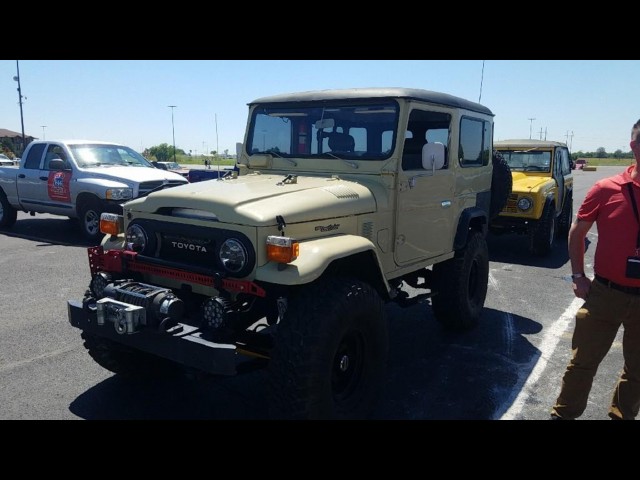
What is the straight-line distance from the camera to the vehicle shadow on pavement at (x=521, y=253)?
8898mm

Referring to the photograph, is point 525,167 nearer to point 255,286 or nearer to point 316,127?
point 316,127

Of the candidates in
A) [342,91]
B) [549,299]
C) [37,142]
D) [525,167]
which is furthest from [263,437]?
[37,142]

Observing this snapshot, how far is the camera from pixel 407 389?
3969 mm

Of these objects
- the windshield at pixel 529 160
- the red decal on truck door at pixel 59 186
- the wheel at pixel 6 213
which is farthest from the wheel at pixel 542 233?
the wheel at pixel 6 213

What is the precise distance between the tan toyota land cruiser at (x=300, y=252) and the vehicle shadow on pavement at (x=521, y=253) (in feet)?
14.3

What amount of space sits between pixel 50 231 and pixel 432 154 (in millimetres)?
9564

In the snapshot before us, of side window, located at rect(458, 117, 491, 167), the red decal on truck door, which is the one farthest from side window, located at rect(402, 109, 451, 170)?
the red decal on truck door

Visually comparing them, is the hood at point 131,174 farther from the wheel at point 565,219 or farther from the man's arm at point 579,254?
the wheel at point 565,219

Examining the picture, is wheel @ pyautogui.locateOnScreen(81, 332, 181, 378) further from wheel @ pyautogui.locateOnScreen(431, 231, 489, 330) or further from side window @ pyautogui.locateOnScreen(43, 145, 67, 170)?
side window @ pyautogui.locateOnScreen(43, 145, 67, 170)

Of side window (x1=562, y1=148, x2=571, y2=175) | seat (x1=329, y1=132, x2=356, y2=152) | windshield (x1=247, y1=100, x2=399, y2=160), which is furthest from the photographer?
side window (x1=562, y1=148, x2=571, y2=175)

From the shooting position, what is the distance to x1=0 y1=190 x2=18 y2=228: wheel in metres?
11.1

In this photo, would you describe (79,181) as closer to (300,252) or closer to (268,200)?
(268,200)

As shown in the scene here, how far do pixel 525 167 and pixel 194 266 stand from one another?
8.73 meters

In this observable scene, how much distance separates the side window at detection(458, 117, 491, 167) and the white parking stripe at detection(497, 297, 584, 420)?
75.4 inches
